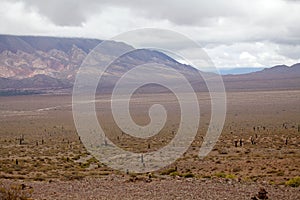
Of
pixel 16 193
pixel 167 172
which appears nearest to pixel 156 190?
pixel 16 193

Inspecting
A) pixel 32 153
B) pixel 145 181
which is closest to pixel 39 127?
pixel 32 153

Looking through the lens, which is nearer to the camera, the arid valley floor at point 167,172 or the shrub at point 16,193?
the shrub at point 16,193

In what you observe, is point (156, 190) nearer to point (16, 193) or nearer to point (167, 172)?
point (16, 193)

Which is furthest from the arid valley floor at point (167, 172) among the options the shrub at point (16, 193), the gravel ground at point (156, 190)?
the shrub at point (16, 193)

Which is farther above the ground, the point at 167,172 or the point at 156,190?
the point at 156,190

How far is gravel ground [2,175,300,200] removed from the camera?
15930mm

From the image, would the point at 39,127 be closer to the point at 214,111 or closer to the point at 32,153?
the point at 32,153

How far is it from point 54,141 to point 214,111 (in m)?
45.3

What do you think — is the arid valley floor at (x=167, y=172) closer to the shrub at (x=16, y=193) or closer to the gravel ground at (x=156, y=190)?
the gravel ground at (x=156, y=190)

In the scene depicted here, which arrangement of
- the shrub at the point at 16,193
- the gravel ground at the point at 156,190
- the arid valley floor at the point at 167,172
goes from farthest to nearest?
the arid valley floor at the point at 167,172 → the gravel ground at the point at 156,190 → the shrub at the point at 16,193

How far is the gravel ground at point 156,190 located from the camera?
627 inches

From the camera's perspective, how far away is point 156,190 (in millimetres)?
17188

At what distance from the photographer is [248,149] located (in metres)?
33.4

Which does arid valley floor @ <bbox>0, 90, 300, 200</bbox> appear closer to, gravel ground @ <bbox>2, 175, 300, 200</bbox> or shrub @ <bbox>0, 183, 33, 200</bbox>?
gravel ground @ <bbox>2, 175, 300, 200</bbox>
